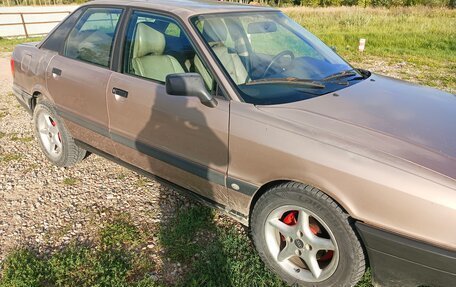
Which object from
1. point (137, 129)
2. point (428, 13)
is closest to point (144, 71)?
point (137, 129)

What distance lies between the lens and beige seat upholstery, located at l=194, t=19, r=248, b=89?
2652mm

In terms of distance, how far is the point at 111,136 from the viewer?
3.32m

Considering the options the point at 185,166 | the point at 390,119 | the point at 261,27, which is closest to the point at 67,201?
the point at 185,166

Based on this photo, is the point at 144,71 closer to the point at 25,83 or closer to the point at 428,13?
the point at 25,83

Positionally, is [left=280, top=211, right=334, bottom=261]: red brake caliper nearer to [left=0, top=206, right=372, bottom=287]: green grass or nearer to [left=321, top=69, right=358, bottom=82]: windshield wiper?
[left=0, top=206, right=372, bottom=287]: green grass

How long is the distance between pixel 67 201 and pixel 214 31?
2.06 meters

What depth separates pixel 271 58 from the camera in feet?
9.66

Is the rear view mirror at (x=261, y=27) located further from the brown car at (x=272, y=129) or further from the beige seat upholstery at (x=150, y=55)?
the beige seat upholstery at (x=150, y=55)

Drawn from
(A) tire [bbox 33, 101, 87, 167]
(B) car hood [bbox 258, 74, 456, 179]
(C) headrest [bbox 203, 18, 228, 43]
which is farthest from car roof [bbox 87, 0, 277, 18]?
(A) tire [bbox 33, 101, 87, 167]

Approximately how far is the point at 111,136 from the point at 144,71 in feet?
2.23

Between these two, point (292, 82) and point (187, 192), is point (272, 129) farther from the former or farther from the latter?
point (187, 192)

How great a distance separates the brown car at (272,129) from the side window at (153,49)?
0.01 metres

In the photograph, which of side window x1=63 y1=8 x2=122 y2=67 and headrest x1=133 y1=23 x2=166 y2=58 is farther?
side window x1=63 y1=8 x2=122 y2=67

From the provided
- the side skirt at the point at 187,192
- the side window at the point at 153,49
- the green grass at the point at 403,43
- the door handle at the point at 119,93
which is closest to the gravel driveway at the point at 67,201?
the side skirt at the point at 187,192
